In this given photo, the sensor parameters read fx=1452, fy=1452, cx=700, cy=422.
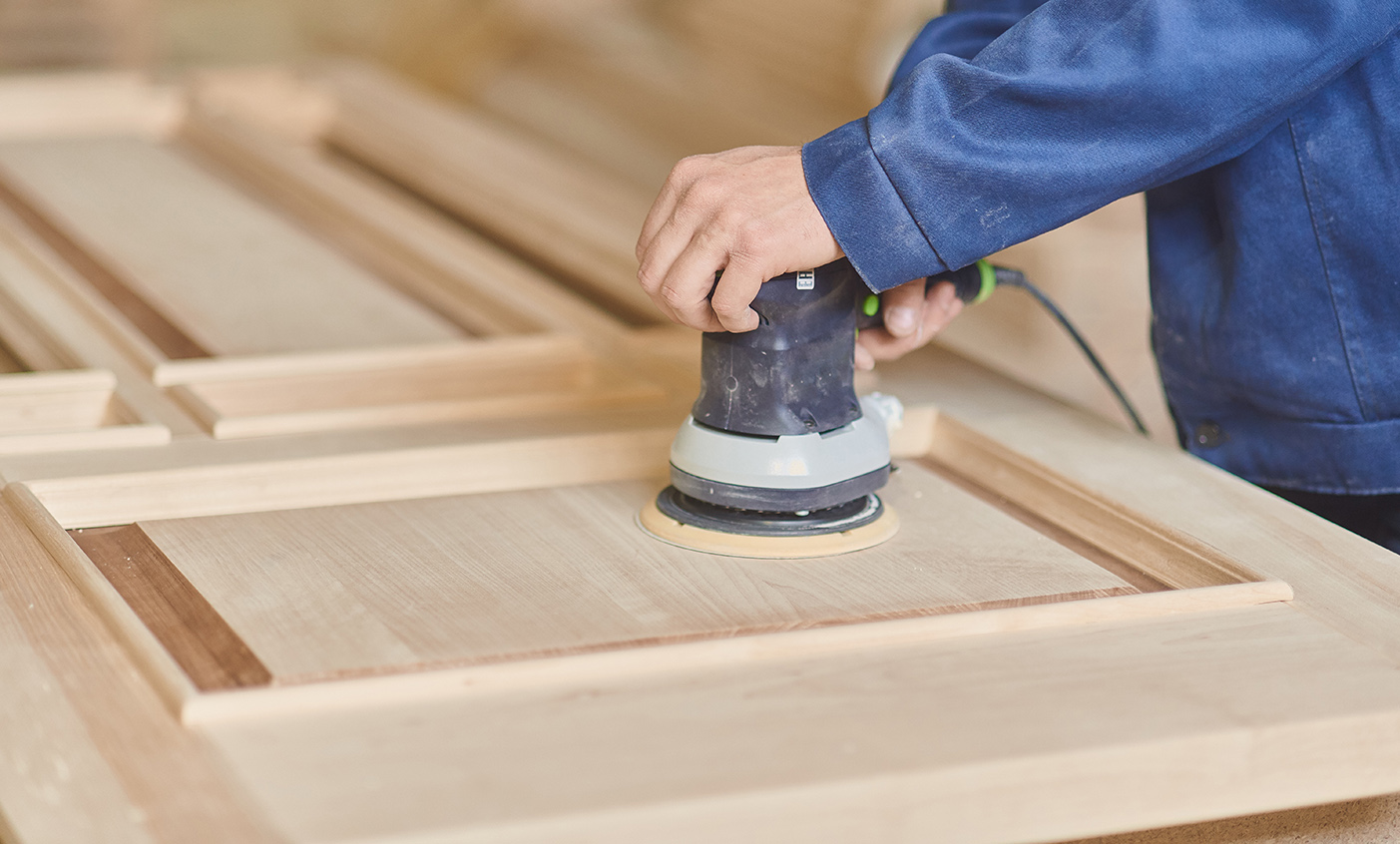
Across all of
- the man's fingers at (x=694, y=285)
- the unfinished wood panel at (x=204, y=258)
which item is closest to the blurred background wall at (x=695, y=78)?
the unfinished wood panel at (x=204, y=258)

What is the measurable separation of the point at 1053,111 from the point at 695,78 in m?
2.70

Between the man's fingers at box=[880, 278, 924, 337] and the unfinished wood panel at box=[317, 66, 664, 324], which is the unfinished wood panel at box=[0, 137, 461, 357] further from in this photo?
the man's fingers at box=[880, 278, 924, 337]

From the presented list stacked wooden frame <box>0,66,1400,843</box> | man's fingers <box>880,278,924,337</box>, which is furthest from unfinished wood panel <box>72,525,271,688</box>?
man's fingers <box>880,278,924,337</box>

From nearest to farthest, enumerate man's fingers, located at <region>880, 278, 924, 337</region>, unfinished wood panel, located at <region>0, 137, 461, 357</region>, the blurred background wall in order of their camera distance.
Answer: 1. man's fingers, located at <region>880, 278, 924, 337</region>
2. unfinished wood panel, located at <region>0, 137, 461, 357</region>
3. the blurred background wall

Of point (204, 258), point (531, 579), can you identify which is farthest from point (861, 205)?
point (204, 258)

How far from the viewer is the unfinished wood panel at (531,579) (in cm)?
85

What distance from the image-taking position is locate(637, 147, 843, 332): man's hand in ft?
3.10

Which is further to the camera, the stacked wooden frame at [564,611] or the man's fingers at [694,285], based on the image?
the man's fingers at [694,285]

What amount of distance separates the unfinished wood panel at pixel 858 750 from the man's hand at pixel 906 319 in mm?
391

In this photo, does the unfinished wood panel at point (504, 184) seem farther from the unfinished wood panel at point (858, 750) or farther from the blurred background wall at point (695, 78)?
the unfinished wood panel at point (858, 750)

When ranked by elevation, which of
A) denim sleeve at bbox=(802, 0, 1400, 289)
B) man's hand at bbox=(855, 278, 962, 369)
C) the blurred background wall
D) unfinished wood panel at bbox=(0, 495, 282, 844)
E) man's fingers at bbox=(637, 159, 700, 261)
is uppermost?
denim sleeve at bbox=(802, 0, 1400, 289)

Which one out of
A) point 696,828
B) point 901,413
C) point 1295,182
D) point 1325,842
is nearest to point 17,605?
point 696,828

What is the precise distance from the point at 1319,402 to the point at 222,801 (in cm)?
88

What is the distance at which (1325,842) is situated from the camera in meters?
0.90
